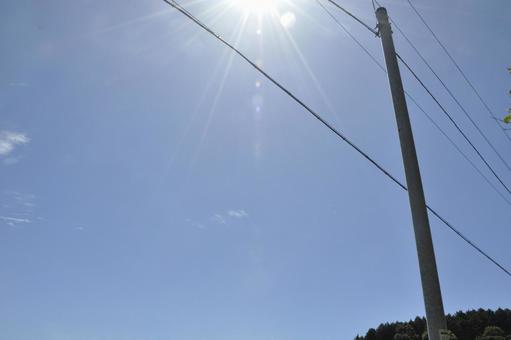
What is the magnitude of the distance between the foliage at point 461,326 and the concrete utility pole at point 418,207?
247ft

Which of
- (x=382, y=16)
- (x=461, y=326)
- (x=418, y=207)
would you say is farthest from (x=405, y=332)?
(x=418, y=207)

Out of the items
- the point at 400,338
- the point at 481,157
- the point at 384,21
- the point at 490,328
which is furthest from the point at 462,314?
the point at 384,21

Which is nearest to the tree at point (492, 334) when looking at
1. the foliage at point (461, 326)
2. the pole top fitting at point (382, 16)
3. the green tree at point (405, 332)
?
the foliage at point (461, 326)

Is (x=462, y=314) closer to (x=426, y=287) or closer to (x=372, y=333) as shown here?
(x=372, y=333)

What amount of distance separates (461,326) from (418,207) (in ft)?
273

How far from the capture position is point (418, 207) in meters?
5.12

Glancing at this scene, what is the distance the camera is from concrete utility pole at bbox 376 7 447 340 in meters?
4.53

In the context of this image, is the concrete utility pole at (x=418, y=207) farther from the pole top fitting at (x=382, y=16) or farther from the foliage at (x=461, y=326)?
the foliage at (x=461, y=326)

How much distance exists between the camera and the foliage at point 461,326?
73.2 meters

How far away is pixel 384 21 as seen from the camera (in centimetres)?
677

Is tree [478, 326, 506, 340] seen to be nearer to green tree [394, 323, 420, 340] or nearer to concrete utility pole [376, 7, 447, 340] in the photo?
green tree [394, 323, 420, 340]

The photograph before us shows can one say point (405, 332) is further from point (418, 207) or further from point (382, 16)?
point (418, 207)

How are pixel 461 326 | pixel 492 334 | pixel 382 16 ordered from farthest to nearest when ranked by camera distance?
pixel 461 326 → pixel 492 334 → pixel 382 16

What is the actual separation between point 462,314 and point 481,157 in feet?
266
